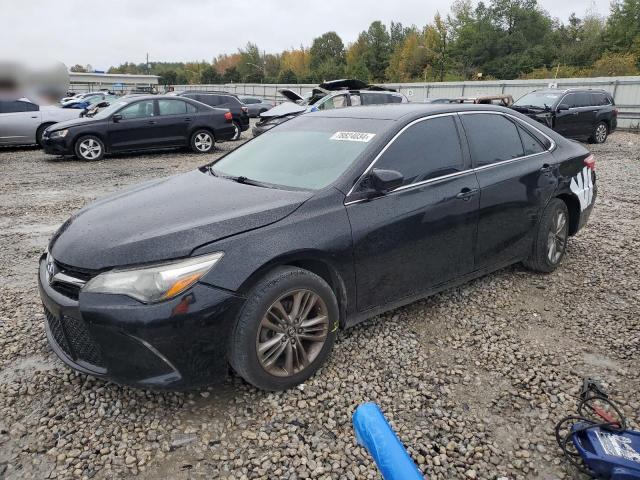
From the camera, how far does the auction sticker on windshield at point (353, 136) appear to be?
11.1 ft

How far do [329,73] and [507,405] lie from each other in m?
69.3

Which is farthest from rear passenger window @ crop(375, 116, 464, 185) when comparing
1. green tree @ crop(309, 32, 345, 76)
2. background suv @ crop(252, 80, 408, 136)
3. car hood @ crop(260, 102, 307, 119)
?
green tree @ crop(309, 32, 345, 76)

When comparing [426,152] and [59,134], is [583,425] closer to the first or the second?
[426,152]

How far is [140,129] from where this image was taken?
1190 centimetres

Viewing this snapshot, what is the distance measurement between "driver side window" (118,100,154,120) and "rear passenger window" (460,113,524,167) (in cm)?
982

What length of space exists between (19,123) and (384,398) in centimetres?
1356

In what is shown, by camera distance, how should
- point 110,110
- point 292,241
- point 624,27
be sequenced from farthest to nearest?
point 624,27
point 110,110
point 292,241

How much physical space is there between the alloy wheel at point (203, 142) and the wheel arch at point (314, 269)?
10.7 metres

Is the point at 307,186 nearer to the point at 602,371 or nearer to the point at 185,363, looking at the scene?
the point at 185,363

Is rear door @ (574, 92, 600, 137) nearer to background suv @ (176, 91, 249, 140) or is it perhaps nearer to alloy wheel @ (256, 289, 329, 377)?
background suv @ (176, 91, 249, 140)

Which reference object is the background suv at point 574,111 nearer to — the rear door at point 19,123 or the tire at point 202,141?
the tire at point 202,141

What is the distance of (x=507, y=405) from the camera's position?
9.09 ft

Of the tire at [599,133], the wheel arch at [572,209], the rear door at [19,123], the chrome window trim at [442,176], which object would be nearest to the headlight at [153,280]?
the chrome window trim at [442,176]

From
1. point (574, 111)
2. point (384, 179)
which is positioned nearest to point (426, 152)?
point (384, 179)
